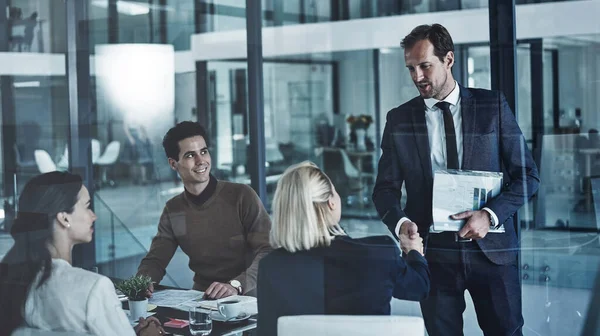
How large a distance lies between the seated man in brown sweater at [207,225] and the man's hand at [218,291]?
22cm

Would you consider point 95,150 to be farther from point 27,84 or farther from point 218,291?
point 218,291

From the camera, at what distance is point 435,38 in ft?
10.9

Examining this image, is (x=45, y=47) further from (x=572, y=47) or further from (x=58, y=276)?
(x=572, y=47)

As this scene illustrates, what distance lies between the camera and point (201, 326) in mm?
2768

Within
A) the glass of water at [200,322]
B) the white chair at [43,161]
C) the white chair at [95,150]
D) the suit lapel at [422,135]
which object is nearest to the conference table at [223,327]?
the glass of water at [200,322]

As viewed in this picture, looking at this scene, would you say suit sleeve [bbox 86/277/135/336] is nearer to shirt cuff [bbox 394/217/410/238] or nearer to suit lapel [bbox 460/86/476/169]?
shirt cuff [bbox 394/217/410/238]

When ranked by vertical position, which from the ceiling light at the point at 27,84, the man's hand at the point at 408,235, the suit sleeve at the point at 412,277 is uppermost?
the ceiling light at the point at 27,84

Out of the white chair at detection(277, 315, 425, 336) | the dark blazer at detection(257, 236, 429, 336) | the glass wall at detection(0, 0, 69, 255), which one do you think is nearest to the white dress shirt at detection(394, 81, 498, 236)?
the dark blazer at detection(257, 236, 429, 336)

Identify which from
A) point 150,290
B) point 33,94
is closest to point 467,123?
point 150,290

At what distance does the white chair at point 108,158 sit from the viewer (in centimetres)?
594

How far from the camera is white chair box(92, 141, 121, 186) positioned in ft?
19.5

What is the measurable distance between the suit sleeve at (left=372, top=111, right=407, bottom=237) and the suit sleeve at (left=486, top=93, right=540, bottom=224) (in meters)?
0.41

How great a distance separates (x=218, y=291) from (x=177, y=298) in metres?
0.18

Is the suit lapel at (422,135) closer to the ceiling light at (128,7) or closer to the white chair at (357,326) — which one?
the white chair at (357,326)
